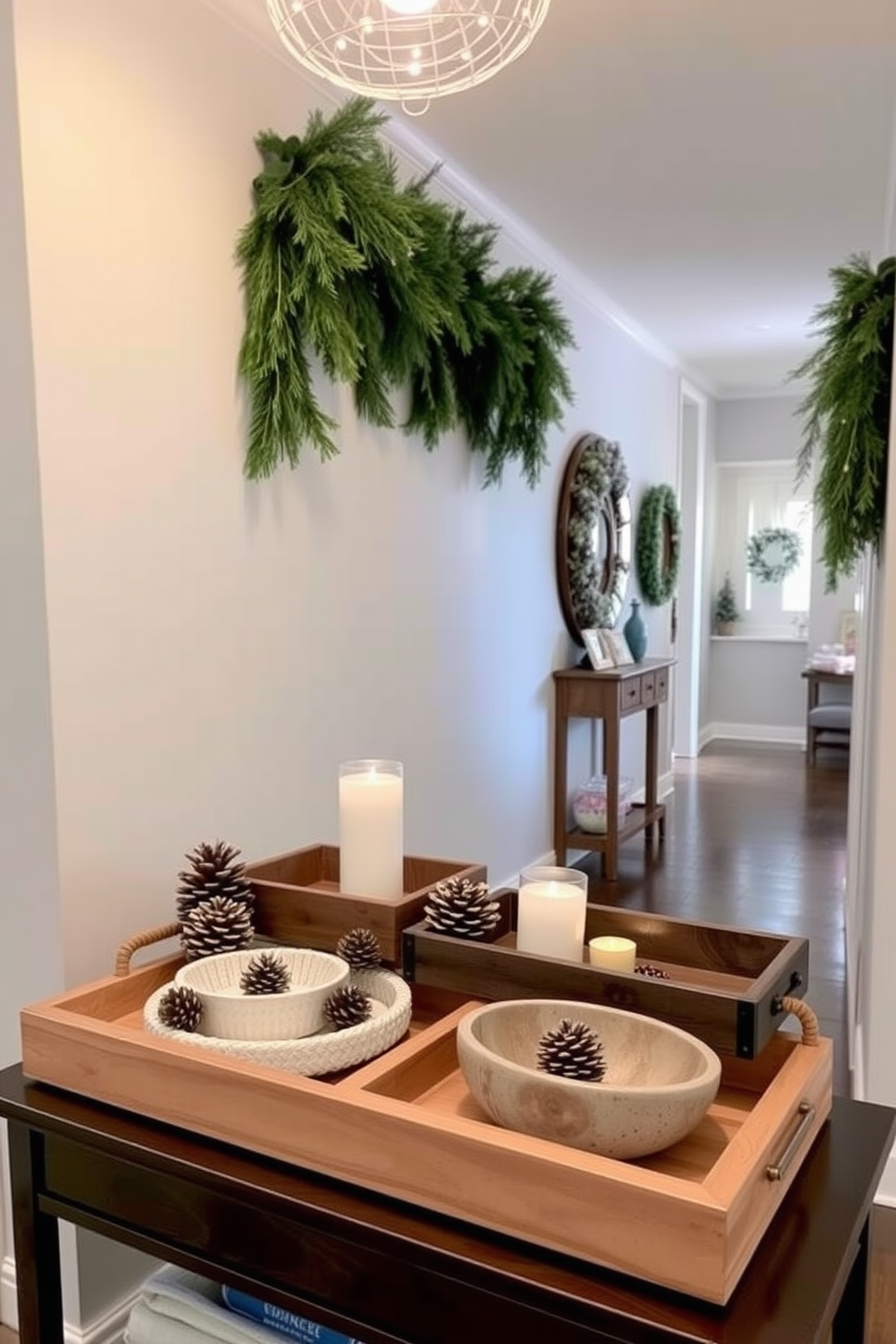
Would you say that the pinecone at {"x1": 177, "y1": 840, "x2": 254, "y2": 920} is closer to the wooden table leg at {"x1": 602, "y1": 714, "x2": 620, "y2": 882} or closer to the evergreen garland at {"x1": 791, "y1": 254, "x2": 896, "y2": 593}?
the evergreen garland at {"x1": 791, "y1": 254, "x2": 896, "y2": 593}

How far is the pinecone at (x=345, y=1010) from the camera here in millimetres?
1299

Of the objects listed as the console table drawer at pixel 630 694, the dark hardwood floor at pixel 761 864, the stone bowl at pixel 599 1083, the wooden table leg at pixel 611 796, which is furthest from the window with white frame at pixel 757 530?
the stone bowl at pixel 599 1083

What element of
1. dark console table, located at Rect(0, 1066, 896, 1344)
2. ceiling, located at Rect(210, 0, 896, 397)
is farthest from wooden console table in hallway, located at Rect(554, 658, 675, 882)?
dark console table, located at Rect(0, 1066, 896, 1344)

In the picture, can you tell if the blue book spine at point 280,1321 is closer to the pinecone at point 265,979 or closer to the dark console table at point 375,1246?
the dark console table at point 375,1246

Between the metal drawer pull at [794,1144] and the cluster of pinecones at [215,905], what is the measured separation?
785 millimetres

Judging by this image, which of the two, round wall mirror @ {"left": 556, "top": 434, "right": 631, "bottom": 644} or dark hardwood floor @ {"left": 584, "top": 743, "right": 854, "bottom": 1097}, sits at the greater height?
→ round wall mirror @ {"left": 556, "top": 434, "right": 631, "bottom": 644}

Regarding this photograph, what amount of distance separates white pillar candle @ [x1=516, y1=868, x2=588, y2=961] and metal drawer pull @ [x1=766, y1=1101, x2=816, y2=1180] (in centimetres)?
32

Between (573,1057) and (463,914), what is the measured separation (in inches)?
11.5

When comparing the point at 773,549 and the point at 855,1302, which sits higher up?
the point at 773,549

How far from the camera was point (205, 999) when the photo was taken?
1308mm

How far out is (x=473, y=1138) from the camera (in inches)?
38.9

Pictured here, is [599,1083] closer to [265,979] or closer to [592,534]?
[265,979]

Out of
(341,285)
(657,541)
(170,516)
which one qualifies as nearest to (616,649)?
(657,541)

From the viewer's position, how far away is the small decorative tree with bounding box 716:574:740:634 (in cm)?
827
